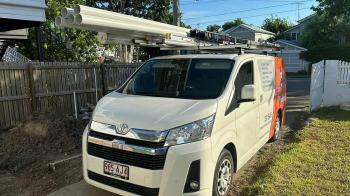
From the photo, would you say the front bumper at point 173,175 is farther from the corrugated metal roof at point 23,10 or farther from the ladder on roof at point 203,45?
the corrugated metal roof at point 23,10

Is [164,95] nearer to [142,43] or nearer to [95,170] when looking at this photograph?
[95,170]

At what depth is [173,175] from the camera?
3.92m

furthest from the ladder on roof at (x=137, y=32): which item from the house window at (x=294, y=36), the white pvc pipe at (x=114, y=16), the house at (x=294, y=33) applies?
the house window at (x=294, y=36)

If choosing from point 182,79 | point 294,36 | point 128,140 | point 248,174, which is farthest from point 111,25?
point 294,36

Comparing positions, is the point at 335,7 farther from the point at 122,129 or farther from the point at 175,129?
the point at 122,129

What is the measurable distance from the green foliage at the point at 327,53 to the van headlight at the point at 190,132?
36.4 meters

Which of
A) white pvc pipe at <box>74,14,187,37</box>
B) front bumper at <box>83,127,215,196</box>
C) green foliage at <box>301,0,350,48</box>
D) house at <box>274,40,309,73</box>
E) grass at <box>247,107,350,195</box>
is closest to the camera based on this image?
front bumper at <box>83,127,215,196</box>

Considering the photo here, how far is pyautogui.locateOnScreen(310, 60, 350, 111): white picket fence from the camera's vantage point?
1244cm

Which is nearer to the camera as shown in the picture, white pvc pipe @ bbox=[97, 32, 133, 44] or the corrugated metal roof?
white pvc pipe @ bbox=[97, 32, 133, 44]

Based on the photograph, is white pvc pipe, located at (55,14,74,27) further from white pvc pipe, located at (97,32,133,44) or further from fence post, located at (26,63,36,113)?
fence post, located at (26,63,36,113)

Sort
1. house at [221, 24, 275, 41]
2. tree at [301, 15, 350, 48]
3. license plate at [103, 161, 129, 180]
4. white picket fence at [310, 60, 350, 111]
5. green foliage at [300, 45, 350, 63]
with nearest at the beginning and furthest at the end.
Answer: license plate at [103, 161, 129, 180], white picket fence at [310, 60, 350, 111], green foliage at [300, 45, 350, 63], tree at [301, 15, 350, 48], house at [221, 24, 275, 41]

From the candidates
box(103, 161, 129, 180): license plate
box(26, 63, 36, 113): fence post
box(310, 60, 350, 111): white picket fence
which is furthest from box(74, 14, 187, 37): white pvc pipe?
box(310, 60, 350, 111): white picket fence

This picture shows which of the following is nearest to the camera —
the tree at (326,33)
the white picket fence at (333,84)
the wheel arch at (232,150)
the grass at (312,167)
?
the wheel arch at (232,150)

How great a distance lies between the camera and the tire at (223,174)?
14.4 ft
